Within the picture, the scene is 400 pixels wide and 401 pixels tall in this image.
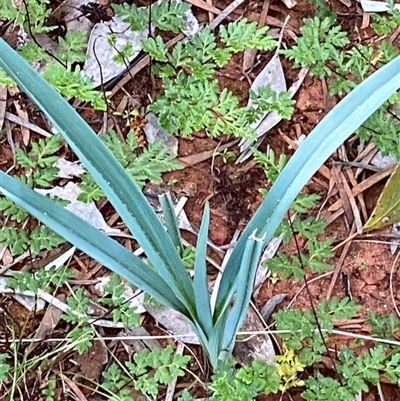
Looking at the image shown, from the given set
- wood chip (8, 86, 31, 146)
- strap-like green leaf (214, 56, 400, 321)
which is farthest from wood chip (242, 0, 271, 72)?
strap-like green leaf (214, 56, 400, 321)

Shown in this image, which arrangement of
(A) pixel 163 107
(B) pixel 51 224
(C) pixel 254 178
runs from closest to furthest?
(B) pixel 51 224
(A) pixel 163 107
(C) pixel 254 178

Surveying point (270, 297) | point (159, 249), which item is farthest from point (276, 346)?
point (159, 249)

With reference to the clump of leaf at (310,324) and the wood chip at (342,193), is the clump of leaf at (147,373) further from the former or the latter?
the wood chip at (342,193)

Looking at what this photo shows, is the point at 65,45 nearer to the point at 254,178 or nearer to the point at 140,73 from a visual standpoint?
the point at 140,73

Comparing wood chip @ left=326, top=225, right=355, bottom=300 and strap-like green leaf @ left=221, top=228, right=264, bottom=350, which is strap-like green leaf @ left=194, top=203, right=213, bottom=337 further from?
wood chip @ left=326, top=225, right=355, bottom=300

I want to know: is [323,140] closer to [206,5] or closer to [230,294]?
[230,294]

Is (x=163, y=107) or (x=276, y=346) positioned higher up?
(x=163, y=107)
